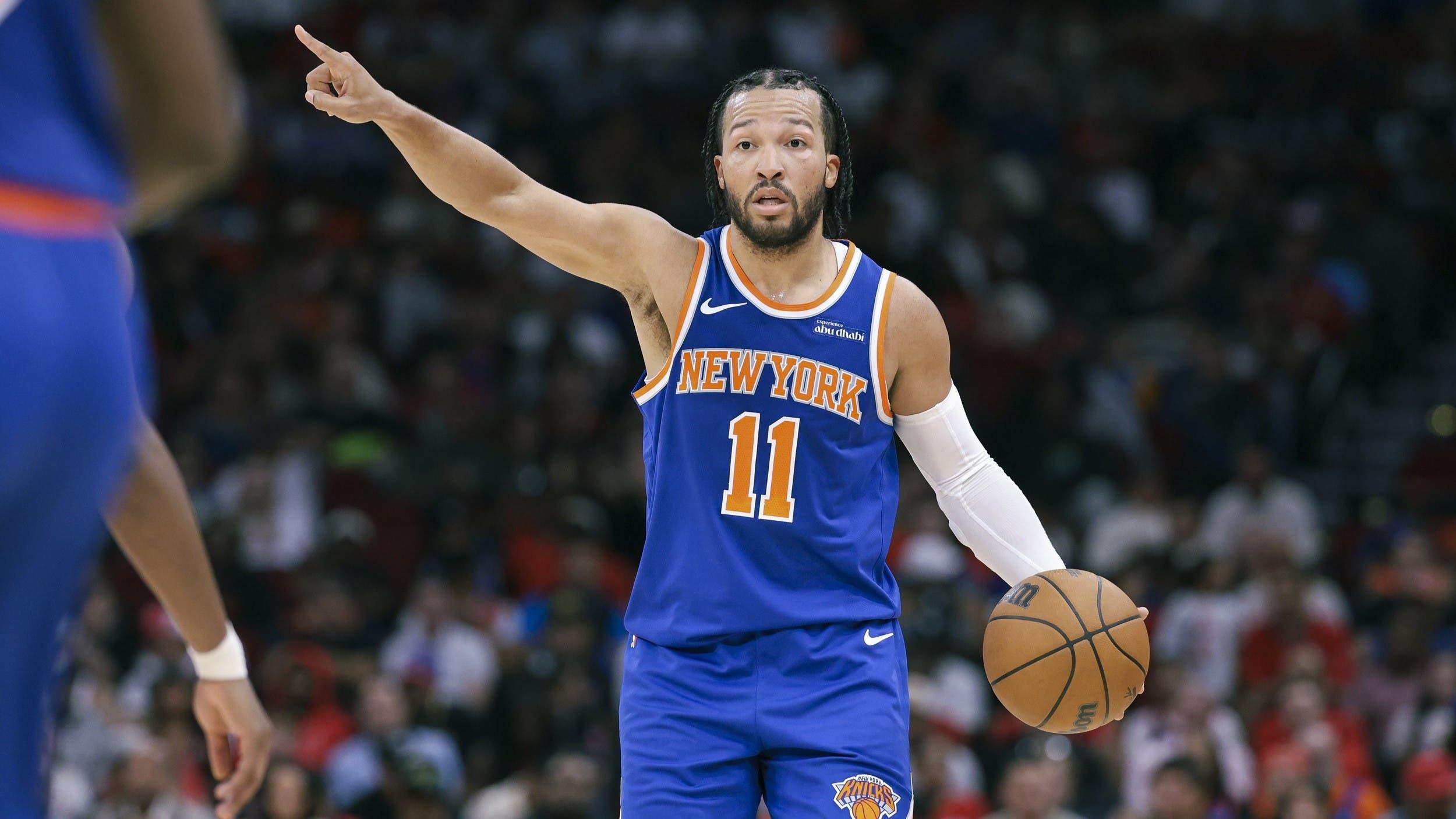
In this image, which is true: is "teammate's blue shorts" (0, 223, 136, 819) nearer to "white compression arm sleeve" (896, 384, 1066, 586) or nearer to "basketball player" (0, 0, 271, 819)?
"basketball player" (0, 0, 271, 819)

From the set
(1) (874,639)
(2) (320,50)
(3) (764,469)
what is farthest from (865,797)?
(2) (320,50)

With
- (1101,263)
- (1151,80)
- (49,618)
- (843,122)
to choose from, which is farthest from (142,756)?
(1151,80)

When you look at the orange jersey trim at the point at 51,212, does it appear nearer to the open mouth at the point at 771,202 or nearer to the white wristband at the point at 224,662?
the white wristband at the point at 224,662

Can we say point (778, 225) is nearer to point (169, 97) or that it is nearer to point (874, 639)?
point (874, 639)

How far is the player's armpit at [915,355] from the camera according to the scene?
445 cm

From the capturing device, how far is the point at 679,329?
438 cm

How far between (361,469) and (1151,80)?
8.63 m

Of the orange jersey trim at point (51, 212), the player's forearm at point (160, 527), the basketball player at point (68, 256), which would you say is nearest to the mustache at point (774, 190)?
the player's forearm at point (160, 527)

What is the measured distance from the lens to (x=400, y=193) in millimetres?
14219

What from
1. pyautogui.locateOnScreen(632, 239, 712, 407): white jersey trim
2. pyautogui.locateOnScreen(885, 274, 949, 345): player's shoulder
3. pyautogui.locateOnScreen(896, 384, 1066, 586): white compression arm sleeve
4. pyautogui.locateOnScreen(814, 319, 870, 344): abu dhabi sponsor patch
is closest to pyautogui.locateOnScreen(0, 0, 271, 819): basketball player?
pyautogui.locateOnScreen(632, 239, 712, 407): white jersey trim

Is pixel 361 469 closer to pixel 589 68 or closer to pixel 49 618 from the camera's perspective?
pixel 589 68

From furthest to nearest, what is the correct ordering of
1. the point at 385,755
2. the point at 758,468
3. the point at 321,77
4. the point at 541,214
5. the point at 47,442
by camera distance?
the point at 385,755
the point at 541,214
the point at 758,468
the point at 321,77
the point at 47,442

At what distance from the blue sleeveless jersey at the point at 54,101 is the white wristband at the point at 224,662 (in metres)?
1.69

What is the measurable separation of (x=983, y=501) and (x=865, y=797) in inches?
37.3
